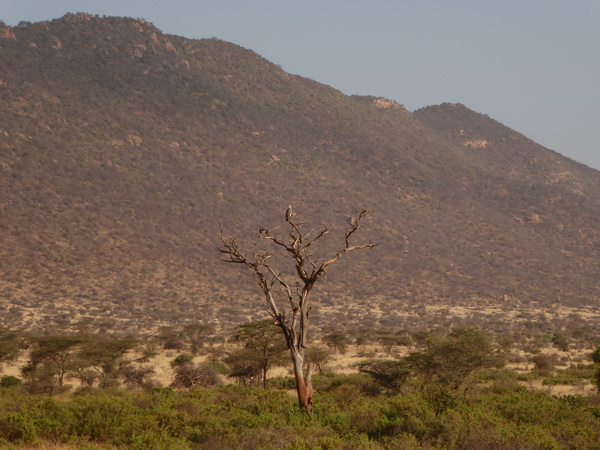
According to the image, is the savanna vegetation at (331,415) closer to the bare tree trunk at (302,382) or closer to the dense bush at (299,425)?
the dense bush at (299,425)

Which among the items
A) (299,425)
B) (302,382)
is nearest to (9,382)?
(302,382)

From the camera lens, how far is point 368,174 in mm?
87812

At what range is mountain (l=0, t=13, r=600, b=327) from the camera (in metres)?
54.8

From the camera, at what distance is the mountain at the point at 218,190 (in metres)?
54.8

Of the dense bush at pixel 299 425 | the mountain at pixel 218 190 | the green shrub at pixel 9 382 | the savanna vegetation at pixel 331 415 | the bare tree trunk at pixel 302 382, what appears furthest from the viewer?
the mountain at pixel 218 190

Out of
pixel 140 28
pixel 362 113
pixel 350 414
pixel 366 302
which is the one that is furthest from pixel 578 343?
pixel 140 28

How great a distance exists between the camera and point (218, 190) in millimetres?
73500

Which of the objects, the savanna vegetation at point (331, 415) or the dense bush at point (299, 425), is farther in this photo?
the savanna vegetation at point (331, 415)

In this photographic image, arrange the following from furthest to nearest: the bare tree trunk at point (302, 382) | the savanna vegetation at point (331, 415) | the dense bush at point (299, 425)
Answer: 1. the bare tree trunk at point (302, 382)
2. the savanna vegetation at point (331, 415)
3. the dense bush at point (299, 425)

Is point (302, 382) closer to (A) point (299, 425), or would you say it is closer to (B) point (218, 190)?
(A) point (299, 425)

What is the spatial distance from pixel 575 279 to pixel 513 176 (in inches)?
1255

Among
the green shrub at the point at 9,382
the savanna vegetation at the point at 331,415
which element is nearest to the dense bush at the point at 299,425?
the savanna vegetation at the point at 331,415

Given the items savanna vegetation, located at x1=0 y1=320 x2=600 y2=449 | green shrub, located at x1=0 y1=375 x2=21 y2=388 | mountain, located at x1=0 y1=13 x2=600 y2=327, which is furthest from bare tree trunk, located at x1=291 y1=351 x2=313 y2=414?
mountain, located at x1=0 y1=13 x2=600 y2=327

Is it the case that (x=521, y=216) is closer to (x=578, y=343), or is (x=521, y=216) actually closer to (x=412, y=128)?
(x=412, y=128)
